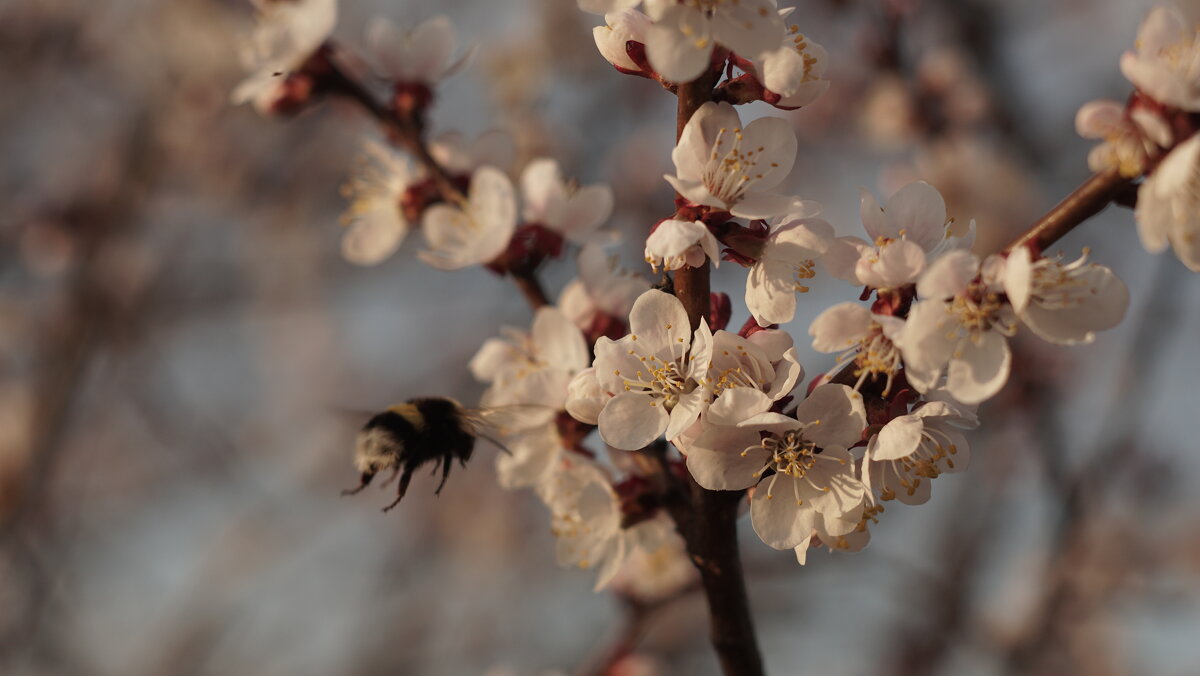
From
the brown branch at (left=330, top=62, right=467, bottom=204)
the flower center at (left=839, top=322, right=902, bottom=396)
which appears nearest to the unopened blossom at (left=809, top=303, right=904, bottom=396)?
the flower center at (left=839, top=322, right=902, bottom=396)

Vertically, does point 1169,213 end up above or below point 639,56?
above

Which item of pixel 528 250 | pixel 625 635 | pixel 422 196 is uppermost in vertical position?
pixel 528 250

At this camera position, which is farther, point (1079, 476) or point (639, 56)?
point (1079, 476)

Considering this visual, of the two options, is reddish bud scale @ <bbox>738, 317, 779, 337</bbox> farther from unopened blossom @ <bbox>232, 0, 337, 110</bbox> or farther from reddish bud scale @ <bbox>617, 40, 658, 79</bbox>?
unopened blossom @ <bbox>232, 0, 337, 110</bbox>

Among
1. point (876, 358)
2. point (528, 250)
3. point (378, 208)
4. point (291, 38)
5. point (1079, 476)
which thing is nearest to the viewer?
point (876, 358)

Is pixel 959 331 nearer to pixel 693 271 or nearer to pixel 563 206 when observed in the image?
pixel 693 271

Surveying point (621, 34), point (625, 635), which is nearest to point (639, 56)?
point (621, 34)
